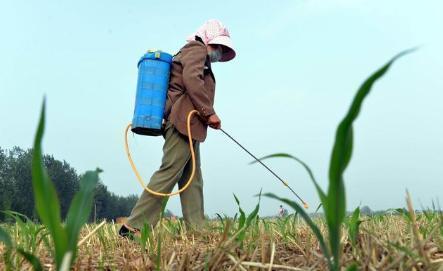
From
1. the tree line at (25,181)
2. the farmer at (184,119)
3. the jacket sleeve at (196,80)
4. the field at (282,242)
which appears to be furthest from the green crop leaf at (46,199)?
the tree line at (25,181)

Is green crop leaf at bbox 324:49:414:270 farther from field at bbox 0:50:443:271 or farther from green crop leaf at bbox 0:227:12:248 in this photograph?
green crop leaf at bbox 0:227:12:248

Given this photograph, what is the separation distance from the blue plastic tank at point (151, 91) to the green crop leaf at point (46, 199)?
2.86 meters

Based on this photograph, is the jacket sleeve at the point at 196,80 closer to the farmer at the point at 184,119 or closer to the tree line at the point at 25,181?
the farmer at the point at 184,119

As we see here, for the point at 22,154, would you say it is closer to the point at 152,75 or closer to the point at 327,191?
the point at 152,75

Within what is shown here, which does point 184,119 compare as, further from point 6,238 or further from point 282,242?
point 6,238

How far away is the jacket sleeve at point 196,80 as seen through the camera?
3805 mm

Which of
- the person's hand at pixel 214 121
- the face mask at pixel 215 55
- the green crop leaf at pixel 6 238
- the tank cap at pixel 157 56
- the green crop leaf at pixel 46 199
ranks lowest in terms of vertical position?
the green crop leaf at pixel 6 238

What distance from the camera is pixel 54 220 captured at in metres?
0.91

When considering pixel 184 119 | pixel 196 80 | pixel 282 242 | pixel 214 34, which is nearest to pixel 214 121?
pixel 184 119

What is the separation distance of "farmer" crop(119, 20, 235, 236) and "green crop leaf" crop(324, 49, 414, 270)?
2890 millimetres

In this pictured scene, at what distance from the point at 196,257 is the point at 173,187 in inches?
88.2

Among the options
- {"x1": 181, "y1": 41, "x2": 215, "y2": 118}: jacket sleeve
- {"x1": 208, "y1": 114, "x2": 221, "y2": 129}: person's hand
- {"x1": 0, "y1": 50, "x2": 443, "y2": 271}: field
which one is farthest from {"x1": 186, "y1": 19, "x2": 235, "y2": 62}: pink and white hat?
{"x1": 0, "y1": 50, "x2": 443, "y2": 271}: field

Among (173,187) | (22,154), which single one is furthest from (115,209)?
(173,187)

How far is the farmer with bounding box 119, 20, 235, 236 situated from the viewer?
12.4 feet
